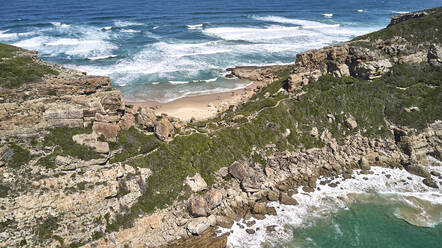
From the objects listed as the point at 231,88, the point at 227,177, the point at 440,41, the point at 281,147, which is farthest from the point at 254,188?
the point at 440,41

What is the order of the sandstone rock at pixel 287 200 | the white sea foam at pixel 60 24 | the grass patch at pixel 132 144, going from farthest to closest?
the white sea foam at pixel 60 24 → the sandstone rock at pixel 287 200 → the grass patch at pixel 132 144

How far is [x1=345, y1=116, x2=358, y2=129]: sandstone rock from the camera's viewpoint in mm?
35531

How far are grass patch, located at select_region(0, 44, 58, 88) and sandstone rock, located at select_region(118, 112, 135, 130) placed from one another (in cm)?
747

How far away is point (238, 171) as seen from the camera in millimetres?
29484

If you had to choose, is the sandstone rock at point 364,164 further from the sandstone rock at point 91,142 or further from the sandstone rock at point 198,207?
the sandstone rock at point 91,142

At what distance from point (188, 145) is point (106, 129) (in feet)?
27.4

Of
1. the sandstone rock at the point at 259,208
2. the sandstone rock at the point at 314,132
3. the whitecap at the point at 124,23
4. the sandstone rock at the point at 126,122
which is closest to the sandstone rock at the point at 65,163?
the sandstone rock at the point at 126,122

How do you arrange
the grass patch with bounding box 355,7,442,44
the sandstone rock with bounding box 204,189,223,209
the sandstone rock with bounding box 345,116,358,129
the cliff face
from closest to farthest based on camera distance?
1. the cliff face
2. the sandstone rock with bounding box 204,189,223,209
3. the sandstone rock with bounding box 345,116,358,129
4. the grass patch with bounding box 355,7,442,44

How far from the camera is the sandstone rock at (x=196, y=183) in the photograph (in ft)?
90.2

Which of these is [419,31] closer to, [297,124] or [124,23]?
[297,124]

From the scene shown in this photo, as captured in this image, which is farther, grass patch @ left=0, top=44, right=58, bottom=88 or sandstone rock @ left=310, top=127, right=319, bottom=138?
sandstone rock @ left=310, top=127, right=319, bottom=138

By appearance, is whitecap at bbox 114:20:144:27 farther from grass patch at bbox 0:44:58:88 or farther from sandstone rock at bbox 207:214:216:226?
sandstone rock at bbox 207:214:216:226

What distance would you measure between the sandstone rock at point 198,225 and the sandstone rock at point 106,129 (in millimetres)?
11052

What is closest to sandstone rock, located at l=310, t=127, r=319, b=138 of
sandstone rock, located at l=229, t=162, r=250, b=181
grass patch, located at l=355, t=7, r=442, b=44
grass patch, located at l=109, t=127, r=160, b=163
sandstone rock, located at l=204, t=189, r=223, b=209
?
sandstone rock, located at l=229, t=162, r=250, b=181
